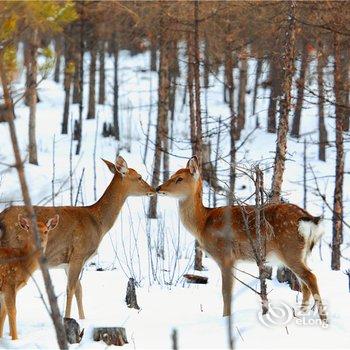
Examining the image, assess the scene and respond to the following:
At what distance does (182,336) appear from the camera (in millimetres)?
7062

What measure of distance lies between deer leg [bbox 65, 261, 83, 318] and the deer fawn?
1.59 meters

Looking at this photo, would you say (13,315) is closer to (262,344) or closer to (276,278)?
(262,344)

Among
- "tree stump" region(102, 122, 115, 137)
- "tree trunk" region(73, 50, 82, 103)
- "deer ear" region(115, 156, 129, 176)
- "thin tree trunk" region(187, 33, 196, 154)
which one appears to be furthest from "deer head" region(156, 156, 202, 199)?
"tree trunk" region(73, 50, 82, 103)

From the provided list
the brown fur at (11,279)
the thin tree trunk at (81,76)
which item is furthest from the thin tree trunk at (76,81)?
the brown fur at (11,279)

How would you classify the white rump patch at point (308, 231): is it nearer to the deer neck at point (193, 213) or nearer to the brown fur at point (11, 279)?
the deer neck at point (193, 213)

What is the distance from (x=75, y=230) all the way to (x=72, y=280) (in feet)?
2.15

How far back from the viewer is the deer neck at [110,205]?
372 inches

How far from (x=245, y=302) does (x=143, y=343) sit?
106 inches

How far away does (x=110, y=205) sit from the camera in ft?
31.6

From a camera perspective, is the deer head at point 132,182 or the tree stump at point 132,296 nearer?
the tree stump at point 132,296

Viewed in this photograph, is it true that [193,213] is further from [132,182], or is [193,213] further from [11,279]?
[11,279]

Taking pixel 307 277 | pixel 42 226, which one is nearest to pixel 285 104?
pixel 307 277

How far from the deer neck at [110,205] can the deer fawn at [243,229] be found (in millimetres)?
566

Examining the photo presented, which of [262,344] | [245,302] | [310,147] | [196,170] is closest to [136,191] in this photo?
[196,170]
